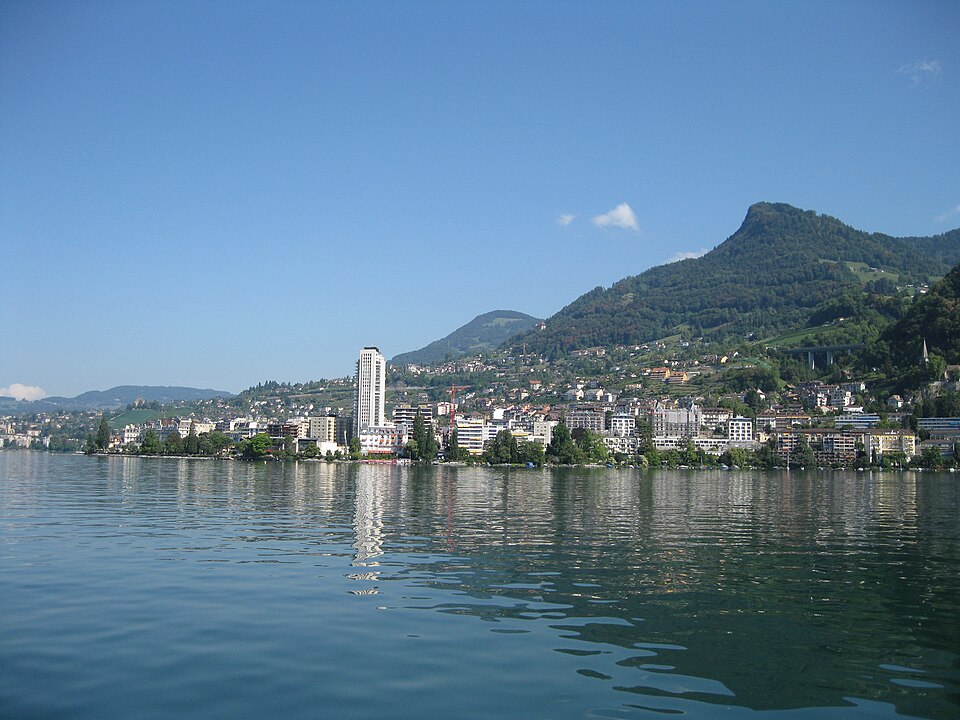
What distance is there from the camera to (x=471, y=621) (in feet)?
50.3

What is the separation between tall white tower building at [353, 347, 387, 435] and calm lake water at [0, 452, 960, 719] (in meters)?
150

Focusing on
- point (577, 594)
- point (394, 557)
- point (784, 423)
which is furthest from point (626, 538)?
point (784, 423)

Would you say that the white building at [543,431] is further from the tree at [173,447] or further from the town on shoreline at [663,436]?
the tree at [173,447]

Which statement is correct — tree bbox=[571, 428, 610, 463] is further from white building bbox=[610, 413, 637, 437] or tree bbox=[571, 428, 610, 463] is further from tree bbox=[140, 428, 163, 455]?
tree bbox=[140, 428, 163, 455]

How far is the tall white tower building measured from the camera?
594 feet

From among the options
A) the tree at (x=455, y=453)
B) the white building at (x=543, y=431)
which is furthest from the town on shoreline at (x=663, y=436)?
the white building at (x=543, y=431)

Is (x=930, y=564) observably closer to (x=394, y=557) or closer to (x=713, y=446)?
(x=394, y=557)

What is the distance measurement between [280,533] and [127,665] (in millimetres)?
16528

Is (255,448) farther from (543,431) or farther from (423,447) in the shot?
(543,431)

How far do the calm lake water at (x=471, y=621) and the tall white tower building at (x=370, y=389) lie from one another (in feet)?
491

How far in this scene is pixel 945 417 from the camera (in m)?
139

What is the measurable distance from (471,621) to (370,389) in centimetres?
16975

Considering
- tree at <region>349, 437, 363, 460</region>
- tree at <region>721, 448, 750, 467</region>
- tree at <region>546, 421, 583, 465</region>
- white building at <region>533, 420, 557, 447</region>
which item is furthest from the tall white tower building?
tree at <region>721, 448, 750, 467</region>

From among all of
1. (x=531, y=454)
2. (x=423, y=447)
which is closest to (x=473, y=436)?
(x=423, y=447)
